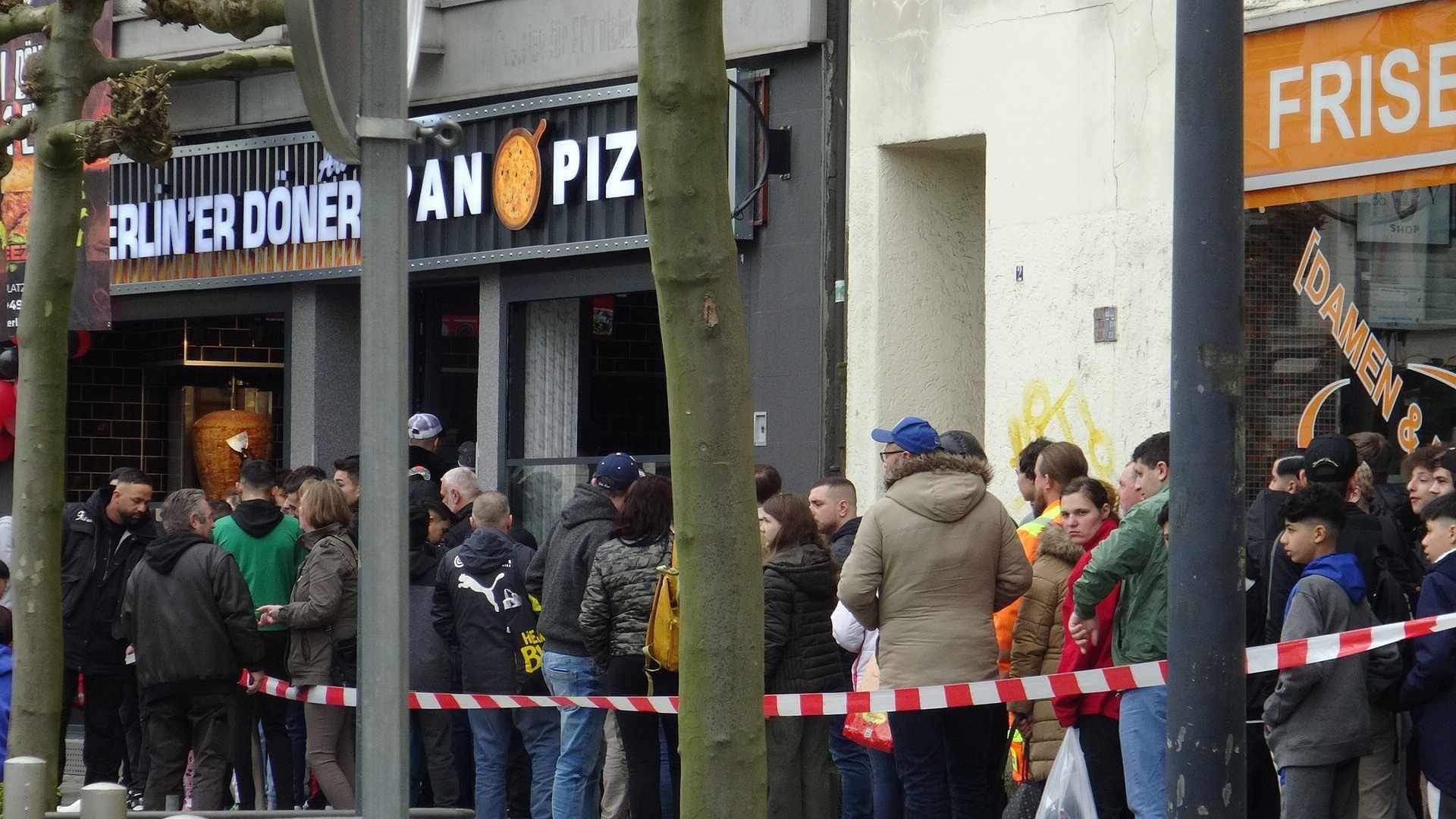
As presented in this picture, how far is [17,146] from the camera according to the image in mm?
17625

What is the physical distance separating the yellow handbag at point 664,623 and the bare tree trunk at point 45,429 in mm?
2481

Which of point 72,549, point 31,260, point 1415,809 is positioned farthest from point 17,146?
point 1415,809

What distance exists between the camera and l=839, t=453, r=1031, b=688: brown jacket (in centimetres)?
774

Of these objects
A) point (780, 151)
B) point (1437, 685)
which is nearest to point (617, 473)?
point (1437, 685)

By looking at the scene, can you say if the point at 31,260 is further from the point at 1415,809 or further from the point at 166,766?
the point at 1415,809

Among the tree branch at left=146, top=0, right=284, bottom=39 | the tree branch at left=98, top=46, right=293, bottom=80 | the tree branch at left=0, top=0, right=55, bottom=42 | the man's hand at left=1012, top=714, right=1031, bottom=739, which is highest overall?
the tree branch at left=0, top=0, right=55, bottom=42

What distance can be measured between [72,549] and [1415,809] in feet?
23.8

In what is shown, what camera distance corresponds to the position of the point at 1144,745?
7.40 meters

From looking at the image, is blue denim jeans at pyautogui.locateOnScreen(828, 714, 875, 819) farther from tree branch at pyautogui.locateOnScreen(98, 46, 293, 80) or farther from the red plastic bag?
tree branch at pyautogui.locateOnScreen(98, 46, 293, 80)

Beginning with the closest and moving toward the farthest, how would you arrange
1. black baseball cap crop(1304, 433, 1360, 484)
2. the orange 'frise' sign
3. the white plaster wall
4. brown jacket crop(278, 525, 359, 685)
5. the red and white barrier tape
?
the red and white barrier tape, black baseball cap crop(1304, 433, 1360, 484), the orange 'frise' sign, brown jacket crop(278, 525, 359, 685), the white plaster wall

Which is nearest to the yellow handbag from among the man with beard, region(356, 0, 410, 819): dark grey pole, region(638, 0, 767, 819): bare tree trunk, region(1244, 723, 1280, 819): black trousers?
region(1244, 723, 1280, 819): black trousers

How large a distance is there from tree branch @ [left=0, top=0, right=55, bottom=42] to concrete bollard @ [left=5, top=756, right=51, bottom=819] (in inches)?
→ 174

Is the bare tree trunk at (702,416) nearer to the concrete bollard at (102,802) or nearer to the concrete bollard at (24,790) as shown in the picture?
the concrete bollard at (102,802)

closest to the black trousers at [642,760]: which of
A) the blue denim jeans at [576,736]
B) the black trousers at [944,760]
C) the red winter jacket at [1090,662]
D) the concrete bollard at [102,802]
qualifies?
the blue denim jeans at [576,736]
